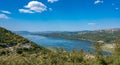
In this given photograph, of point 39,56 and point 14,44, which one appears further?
point 14,44

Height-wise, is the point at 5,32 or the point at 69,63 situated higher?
the point at 5,32

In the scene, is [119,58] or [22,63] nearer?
[22,63]

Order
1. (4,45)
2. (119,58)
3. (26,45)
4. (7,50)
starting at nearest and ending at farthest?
(119,58)
(7,50)
(4,45)
(26,45)

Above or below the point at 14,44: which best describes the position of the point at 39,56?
below

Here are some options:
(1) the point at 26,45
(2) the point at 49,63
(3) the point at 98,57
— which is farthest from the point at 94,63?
(1) the point at 26,45

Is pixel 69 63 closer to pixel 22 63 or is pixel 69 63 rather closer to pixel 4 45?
pixel 22 63

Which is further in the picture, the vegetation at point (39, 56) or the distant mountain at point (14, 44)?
the distant mountain at point (14, 44)

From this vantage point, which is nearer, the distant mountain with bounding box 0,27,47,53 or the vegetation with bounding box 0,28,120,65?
the vegetation with bounding box 0,28,120,65

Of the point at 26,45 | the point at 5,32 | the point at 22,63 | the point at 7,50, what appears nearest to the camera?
the point at 22,63
